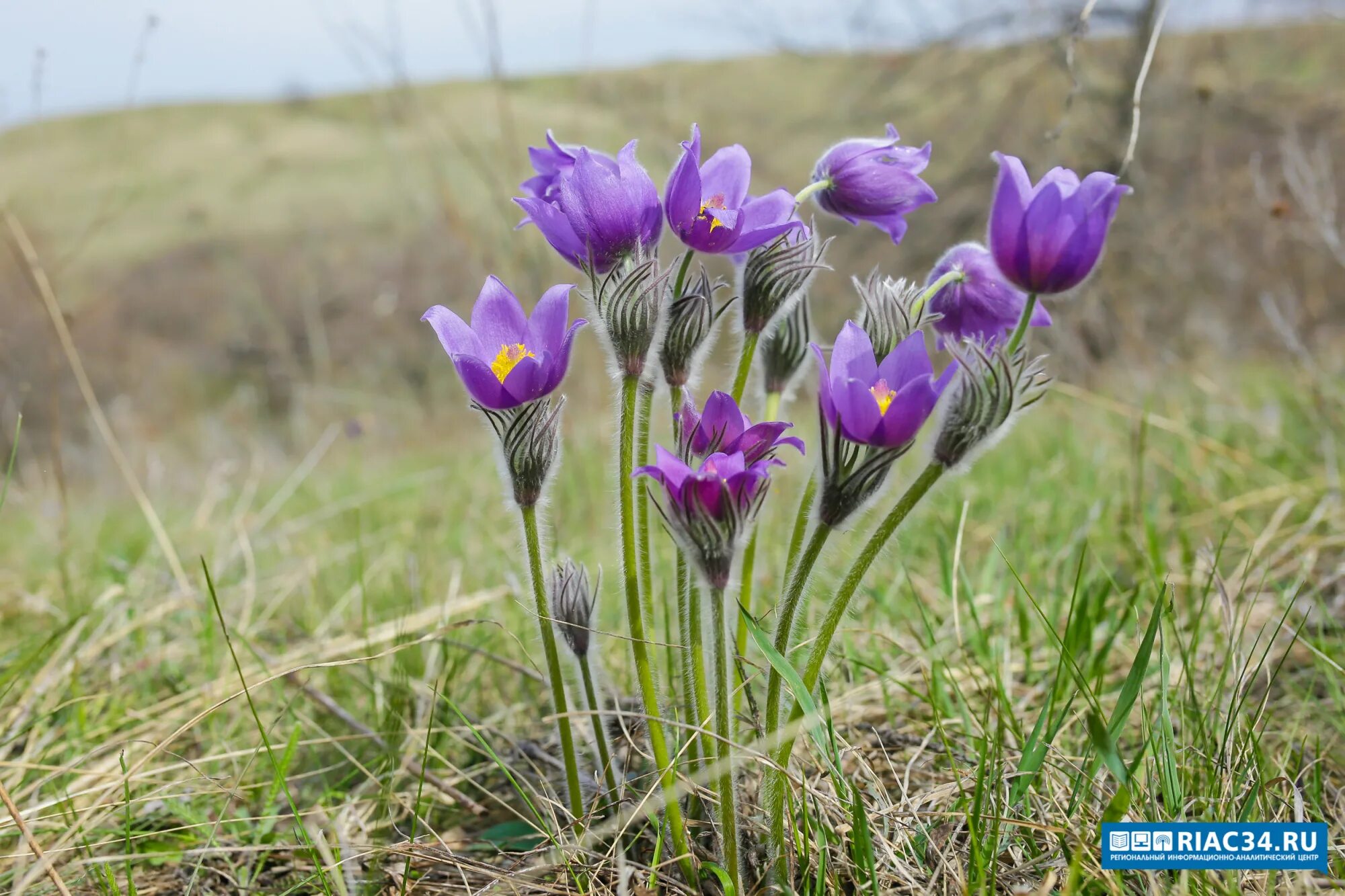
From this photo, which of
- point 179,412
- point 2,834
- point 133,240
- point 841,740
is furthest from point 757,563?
point 133,240

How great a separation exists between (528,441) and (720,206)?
43 centimetres

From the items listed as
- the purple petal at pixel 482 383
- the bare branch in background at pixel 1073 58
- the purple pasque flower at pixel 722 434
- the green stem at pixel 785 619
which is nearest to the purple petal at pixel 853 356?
the purple pasque flower at pixel 722 434

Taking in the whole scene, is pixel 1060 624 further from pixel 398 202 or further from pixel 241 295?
pixel 398 202

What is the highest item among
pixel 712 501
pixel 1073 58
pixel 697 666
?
pixel 1073 58

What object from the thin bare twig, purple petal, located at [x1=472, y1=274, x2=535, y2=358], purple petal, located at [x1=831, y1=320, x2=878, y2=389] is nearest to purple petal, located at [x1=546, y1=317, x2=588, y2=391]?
purple petal, located at [x1=472, y1=274, x2=535, y2=358]

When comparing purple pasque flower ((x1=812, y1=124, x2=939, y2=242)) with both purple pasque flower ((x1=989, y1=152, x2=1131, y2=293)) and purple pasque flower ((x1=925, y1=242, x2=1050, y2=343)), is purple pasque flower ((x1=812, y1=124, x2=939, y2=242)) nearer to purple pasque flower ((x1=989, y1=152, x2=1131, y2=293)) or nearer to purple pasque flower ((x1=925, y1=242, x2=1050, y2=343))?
purple pasque flower ((x1=925, y1=242, x2=1050, y2=343))

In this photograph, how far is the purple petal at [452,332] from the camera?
46.1 inches

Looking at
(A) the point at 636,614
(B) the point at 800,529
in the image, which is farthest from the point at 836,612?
(A) the point at 636,614

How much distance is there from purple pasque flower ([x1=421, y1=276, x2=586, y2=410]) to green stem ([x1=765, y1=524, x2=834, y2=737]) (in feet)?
1.32

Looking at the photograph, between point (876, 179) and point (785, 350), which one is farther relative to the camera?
point (785, 350)

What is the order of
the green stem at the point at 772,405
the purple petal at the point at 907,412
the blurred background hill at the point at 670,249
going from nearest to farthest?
the purple petal at the point at 907,412 → the green stem at the point at 772,405 → the blurred background hill at the point at 670,249

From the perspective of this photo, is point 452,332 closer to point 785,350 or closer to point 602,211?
point 602,211

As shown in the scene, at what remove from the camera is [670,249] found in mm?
10438

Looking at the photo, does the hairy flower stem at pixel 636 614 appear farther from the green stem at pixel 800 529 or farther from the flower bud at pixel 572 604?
the green stem at pixel 800 529
